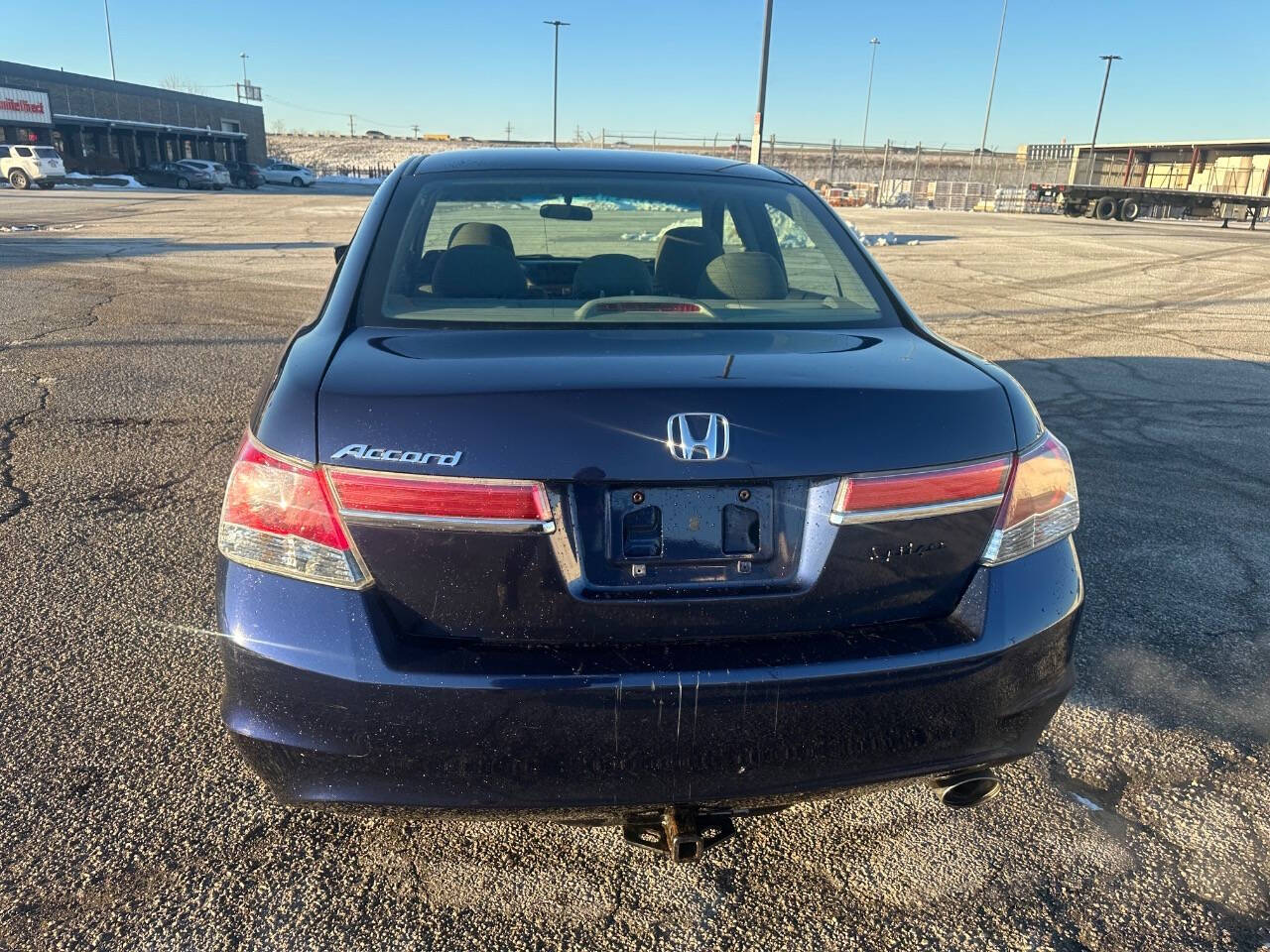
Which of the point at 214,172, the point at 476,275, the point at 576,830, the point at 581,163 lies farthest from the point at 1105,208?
the point at 214,172

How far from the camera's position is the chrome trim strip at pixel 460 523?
1666mm

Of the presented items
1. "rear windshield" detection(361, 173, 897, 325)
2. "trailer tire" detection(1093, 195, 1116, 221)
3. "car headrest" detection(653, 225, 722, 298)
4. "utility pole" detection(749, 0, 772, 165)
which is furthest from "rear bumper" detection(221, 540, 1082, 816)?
"trailer tire" detection(1093, 195, 1116, 221)

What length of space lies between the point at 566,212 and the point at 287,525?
6.99ft

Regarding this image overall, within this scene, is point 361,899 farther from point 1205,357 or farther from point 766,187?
point 1205,357

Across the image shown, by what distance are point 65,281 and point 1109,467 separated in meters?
12.0

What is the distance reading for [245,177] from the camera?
51.4m

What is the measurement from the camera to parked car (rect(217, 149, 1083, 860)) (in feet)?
5.50

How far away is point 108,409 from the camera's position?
5.81 m

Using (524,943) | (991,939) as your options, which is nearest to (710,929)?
(524,943)

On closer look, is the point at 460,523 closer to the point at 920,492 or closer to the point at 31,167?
the point at 920,492

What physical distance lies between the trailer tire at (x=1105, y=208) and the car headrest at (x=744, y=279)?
4031 centimetres

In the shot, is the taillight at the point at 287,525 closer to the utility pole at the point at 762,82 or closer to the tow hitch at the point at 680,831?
the tow hitch at the point at 680,831

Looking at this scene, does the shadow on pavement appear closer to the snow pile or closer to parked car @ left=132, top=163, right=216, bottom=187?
parked car @ left=132, top=163, right=216, bottom=187

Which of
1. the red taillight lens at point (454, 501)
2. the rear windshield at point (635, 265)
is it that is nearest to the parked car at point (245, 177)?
the rear windshield at point (635, 265)
